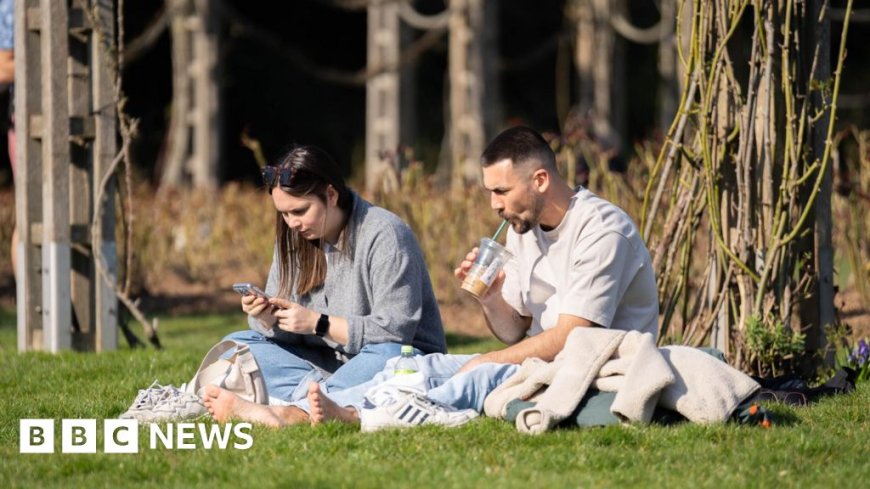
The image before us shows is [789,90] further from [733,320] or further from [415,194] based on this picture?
[415,194]

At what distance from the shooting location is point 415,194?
979 cm

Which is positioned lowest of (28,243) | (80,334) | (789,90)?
(80,334)

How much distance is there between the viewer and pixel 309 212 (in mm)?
5160

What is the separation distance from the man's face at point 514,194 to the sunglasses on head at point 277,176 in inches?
29.3

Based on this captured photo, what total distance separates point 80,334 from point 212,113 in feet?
30.6

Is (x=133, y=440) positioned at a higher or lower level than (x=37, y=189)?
lower

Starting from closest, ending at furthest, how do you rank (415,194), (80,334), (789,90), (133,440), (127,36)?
(133,440), (789,90), (80,334), (415,194), (127,36)

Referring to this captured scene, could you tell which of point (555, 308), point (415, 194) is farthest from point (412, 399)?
point (415, 194)

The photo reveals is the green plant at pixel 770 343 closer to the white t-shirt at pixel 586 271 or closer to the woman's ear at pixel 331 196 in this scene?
the white t-shirt at pixel 586 271

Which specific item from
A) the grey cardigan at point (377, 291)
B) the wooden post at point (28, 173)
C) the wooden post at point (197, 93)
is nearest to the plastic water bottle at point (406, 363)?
the grey cardigan at point (377, 291)

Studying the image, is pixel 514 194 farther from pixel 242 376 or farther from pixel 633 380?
pixel 242 376

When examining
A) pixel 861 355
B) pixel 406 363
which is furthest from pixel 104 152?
pixel 861 355

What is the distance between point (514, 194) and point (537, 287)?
0.41 metres

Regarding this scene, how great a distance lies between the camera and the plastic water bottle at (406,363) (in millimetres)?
4809
